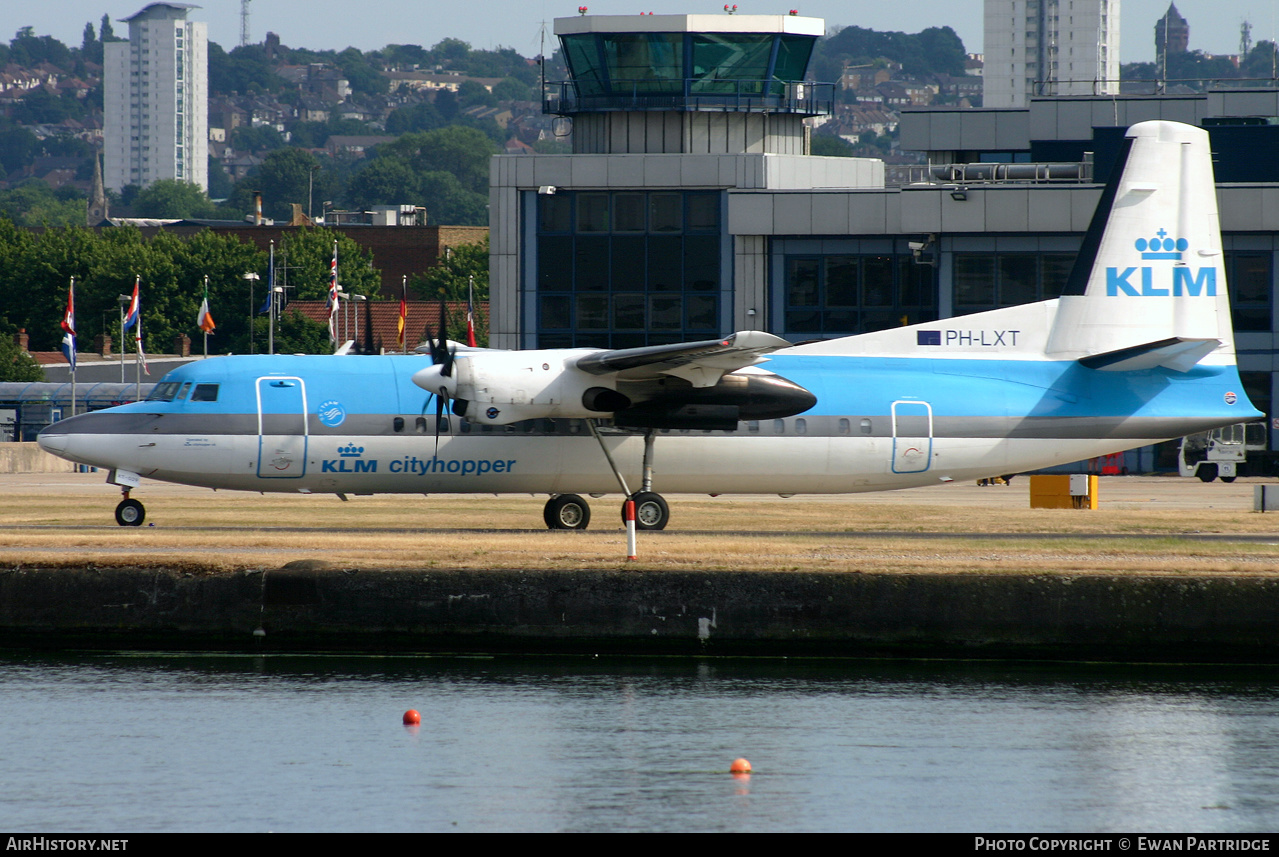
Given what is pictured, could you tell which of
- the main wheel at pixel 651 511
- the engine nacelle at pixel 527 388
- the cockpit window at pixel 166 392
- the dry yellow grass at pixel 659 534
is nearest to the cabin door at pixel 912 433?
the dry yellow grass at pixel 659 534

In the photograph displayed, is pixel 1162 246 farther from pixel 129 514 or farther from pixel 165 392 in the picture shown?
pixel 129 514

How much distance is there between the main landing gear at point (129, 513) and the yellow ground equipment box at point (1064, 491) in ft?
73.3

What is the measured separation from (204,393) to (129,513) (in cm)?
310

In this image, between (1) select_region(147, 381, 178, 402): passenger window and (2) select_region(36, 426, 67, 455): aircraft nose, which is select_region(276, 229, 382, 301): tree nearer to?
(1) select_region(147, 381, 178, 402): passenger window

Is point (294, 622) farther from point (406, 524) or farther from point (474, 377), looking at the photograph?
point (406, 524)

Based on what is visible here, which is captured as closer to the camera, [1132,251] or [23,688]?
[23,688]

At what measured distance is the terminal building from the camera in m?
60.2

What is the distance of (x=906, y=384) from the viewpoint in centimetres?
2958

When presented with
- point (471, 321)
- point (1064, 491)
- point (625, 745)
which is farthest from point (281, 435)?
point (471, 321)

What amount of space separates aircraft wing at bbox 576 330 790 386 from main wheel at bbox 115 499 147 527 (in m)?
9.57

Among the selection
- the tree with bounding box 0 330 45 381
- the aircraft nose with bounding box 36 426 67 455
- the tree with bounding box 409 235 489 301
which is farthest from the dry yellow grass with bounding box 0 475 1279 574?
the tree with bounding box 409 235 489 301

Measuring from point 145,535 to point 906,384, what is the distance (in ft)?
49.4
